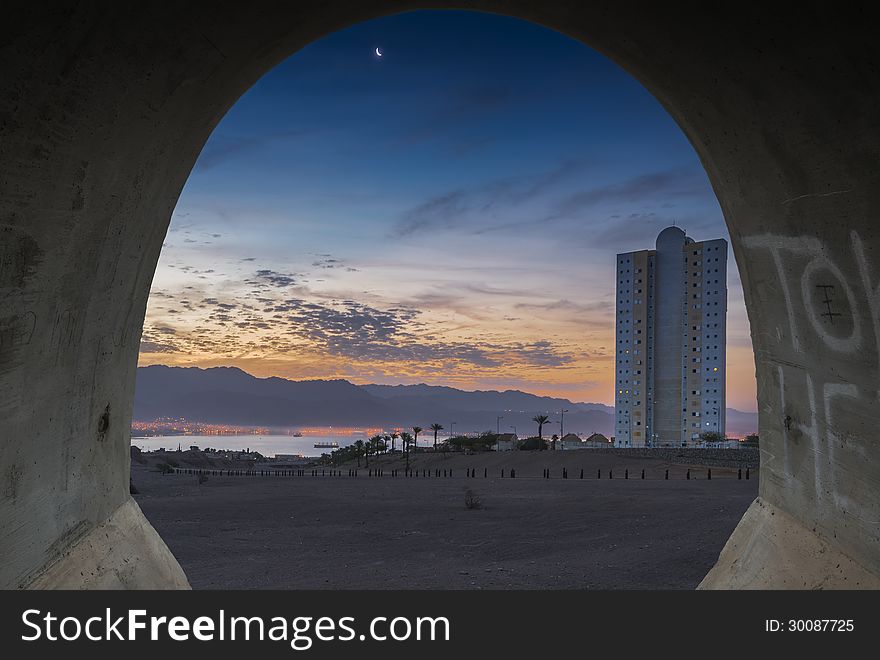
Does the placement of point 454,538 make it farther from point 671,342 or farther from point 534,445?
point 671,342

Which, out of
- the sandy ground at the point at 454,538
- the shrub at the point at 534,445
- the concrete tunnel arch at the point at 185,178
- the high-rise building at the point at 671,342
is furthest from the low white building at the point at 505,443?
the concrete tunnel arch at the point at 185,178

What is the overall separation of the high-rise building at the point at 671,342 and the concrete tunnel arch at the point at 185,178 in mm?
109277

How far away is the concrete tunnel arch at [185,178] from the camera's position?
3881mm

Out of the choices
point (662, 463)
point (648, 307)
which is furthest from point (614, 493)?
point (648, 307)

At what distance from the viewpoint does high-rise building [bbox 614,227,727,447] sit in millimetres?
110000

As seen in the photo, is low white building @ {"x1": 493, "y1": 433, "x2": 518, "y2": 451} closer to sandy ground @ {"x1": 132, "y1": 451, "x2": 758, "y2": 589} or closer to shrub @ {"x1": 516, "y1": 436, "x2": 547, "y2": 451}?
shrub @ {"x1": 516, "y1": 436, "x2": 547, "y2": 451}

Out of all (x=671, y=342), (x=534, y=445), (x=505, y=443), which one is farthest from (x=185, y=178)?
(x=671, y=342)

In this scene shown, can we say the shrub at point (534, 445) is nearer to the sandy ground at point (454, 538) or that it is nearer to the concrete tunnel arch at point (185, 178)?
the sandy ground at point (454, 538)

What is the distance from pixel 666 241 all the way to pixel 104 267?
119891 millimetres

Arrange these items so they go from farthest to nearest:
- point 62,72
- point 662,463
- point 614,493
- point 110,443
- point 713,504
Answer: point 662,463, point 614,493, point 713,504, point 110,443, point 62,72

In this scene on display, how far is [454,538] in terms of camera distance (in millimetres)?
17969

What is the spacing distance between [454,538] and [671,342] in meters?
103

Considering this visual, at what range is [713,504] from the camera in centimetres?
2323

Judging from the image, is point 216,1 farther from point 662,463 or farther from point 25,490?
point 662,463
